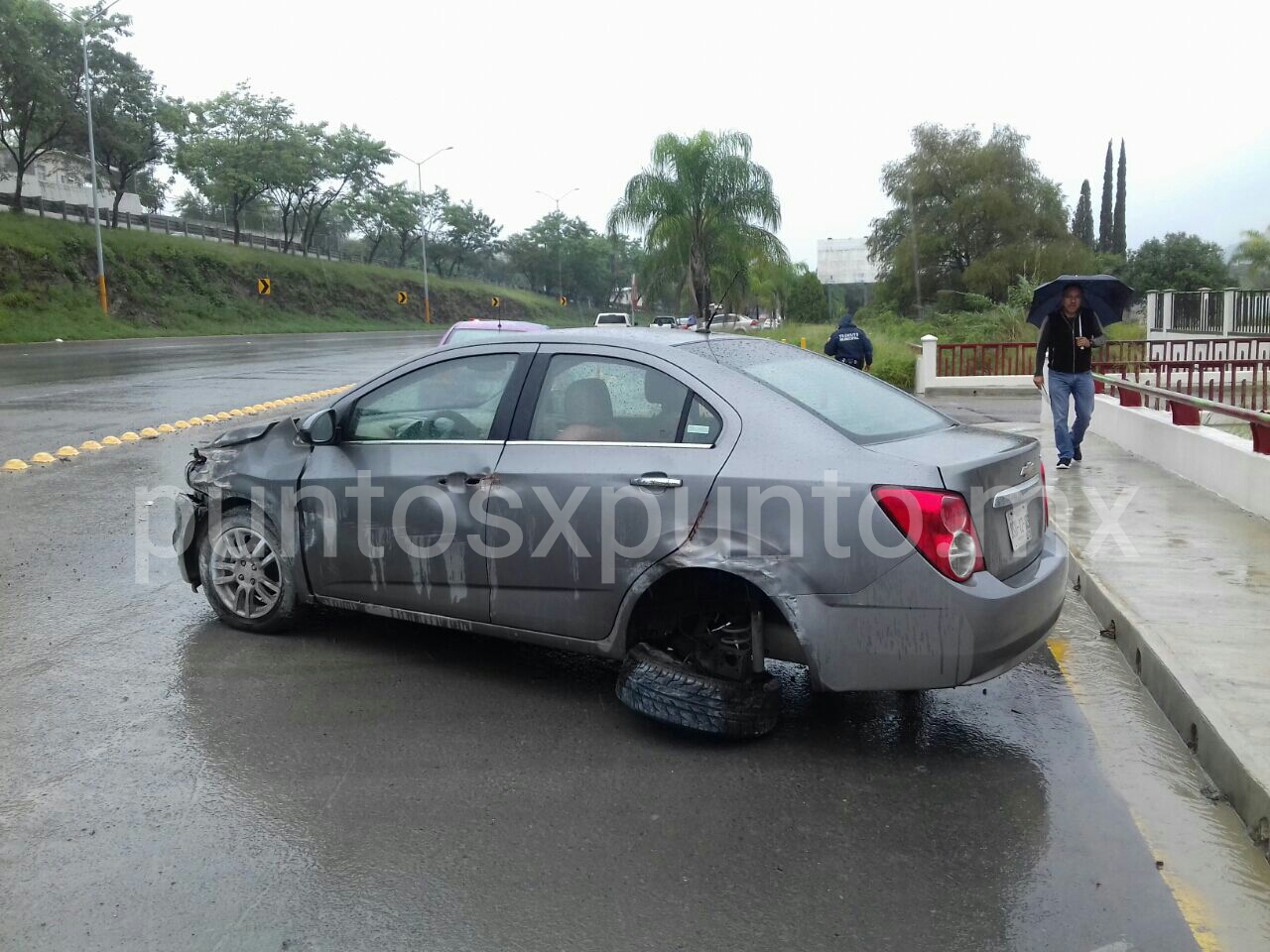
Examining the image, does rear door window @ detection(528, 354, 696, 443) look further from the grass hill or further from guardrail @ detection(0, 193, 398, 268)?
guardrail @ detection(0, 193, 398, 268)

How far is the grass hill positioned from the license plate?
39.0 m

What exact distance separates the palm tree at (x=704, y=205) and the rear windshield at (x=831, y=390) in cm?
3640

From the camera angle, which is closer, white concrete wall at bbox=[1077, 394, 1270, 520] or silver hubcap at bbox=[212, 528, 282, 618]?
silver hubcap at bbox=[212, 528, 282, 618]

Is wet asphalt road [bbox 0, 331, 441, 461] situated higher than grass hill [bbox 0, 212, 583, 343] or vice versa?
grass hill [bbox 0, 212, 583, 343]

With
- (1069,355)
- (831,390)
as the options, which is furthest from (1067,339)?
(831,390)

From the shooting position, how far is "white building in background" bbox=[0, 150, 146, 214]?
52.1 meters

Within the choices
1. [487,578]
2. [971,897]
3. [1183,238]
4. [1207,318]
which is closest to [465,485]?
[487,578]

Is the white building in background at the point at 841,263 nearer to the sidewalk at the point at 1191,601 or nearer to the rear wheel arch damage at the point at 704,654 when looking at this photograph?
the sidewalk at the point at 1191,601

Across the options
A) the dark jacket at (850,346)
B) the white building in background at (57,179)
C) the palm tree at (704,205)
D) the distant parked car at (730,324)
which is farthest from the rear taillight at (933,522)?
the white building in background at (57,179)

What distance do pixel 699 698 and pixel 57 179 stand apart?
63.4m

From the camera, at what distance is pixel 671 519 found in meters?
4.35

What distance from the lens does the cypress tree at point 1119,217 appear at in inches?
2719

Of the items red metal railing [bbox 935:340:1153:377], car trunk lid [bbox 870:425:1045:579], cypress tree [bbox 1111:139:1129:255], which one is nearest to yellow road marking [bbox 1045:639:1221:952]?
car trunk lid [bbox 870:425:1045:579]

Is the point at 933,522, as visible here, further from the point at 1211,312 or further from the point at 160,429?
the point at 1211,312
